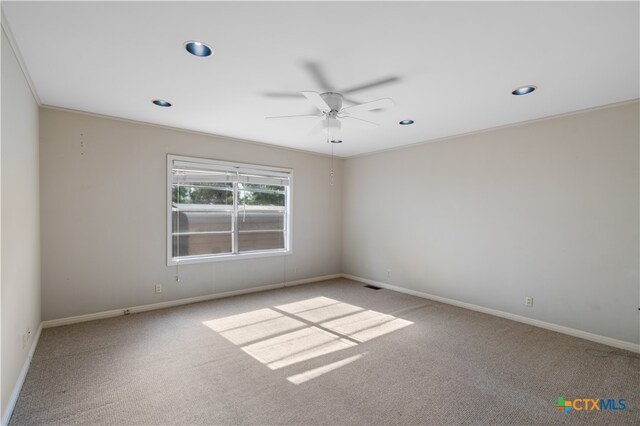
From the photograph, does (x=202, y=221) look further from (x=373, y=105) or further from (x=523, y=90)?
(x=523, y=90)

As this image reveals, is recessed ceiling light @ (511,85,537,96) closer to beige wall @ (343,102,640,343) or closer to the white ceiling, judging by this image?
the white ceiling

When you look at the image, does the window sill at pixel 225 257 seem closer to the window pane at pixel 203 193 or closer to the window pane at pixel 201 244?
the window pane at pixel 201 244

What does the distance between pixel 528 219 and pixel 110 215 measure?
5.29 meters

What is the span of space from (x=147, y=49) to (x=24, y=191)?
5.51ft

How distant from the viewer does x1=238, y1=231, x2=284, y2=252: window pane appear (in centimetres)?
523

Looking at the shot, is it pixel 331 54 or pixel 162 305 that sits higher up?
pixel 331 54

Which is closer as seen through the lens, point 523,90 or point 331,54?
point 331,54

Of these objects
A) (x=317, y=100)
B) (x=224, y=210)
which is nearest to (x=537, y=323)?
(x=317, y=100)

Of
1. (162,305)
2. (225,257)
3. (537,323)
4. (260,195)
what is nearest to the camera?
(537,323)

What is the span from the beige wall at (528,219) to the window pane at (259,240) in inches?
76.3

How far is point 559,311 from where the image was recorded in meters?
3.64

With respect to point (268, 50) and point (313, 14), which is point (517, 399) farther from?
point (268, 50)

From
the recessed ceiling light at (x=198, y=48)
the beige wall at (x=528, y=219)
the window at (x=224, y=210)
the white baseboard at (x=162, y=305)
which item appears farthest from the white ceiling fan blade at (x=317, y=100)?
the white baseboard at (x=162, y=305)

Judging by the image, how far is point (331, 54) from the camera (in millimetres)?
2299
